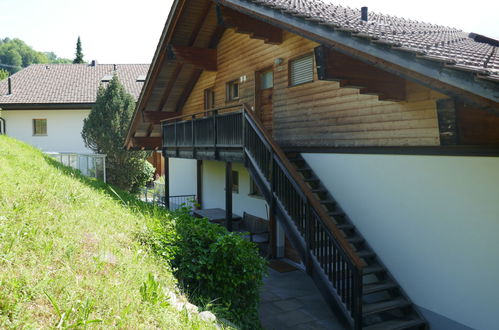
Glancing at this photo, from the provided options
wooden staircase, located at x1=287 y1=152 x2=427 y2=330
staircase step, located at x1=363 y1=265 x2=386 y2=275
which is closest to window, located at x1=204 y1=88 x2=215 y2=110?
wooden staircase, located at x1=287 y1=152 x2=427 y2=330

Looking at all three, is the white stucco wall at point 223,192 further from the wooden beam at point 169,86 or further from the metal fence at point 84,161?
the metal fence at point 84,161

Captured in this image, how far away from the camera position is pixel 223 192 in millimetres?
14148

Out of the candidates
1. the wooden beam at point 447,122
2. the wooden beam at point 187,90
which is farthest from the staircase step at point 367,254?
the wooden beam at point 187,90

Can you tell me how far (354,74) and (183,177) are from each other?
43.4 feet

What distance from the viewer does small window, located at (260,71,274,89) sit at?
10.8 meters

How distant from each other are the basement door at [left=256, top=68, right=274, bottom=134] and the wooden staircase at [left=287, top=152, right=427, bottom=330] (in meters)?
3.47

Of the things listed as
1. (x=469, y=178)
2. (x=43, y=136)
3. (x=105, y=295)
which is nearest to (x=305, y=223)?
(x=469, y=178)

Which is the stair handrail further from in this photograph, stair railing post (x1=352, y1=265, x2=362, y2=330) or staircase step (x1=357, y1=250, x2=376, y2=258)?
staircase step (x1=357, y1=250, x2=376, y2=258)

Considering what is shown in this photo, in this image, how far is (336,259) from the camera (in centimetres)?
624

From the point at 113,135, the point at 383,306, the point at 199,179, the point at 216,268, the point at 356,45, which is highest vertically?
the point at 356,45

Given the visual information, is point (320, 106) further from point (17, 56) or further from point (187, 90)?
point (17, 56)

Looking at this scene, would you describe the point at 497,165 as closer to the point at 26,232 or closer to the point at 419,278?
the point at 419,278

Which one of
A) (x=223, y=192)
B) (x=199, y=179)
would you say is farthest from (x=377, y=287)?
(x=199, y=179)

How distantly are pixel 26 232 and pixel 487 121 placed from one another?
5745 millimetres
